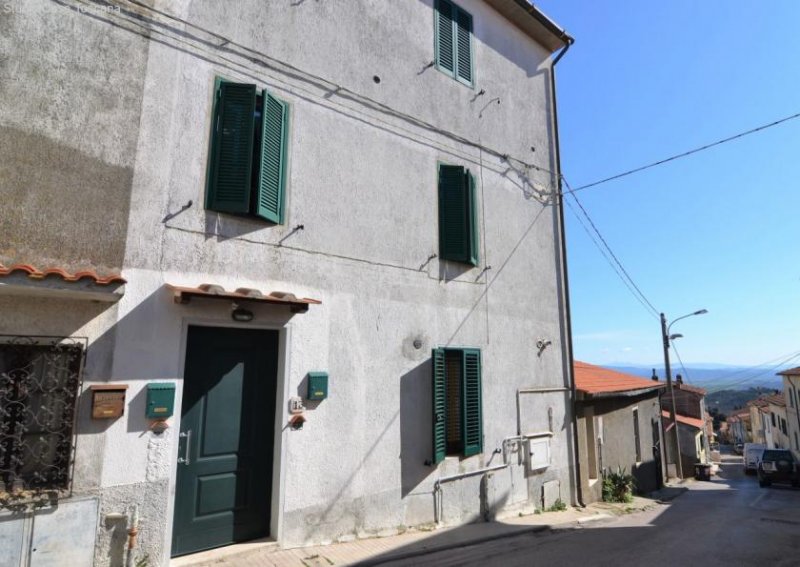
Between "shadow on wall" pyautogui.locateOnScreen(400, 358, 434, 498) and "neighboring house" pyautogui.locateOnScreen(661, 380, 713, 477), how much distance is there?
70.7 ft

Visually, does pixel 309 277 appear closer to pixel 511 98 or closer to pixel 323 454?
pixel 323 454

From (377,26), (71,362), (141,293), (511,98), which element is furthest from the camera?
(511,98)

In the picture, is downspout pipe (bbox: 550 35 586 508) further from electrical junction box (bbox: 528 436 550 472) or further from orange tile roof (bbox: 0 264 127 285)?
orange tile roof (bbox: 0 264 127 285)

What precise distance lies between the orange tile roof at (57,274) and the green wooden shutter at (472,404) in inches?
196

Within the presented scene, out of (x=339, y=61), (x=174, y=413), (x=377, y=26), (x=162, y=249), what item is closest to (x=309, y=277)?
(x=162, y=249)

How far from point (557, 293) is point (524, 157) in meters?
2.88

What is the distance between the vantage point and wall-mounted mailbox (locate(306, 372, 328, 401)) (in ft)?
18.2

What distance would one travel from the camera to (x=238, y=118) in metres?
5.45

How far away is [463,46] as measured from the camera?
8.65m

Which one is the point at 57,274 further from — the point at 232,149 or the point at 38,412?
the point at 232,149

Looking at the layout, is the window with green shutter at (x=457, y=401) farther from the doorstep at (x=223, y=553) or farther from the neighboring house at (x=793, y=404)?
the neighboring house at (x=793, y=404)

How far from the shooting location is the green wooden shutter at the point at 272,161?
214 inches

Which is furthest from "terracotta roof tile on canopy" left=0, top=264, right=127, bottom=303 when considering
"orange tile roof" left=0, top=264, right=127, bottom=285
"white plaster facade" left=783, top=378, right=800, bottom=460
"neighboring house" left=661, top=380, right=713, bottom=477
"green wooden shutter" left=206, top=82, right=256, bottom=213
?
"white plaster facade" left=783, top=378, right=800, bottom=460

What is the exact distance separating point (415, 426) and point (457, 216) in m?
3.42
